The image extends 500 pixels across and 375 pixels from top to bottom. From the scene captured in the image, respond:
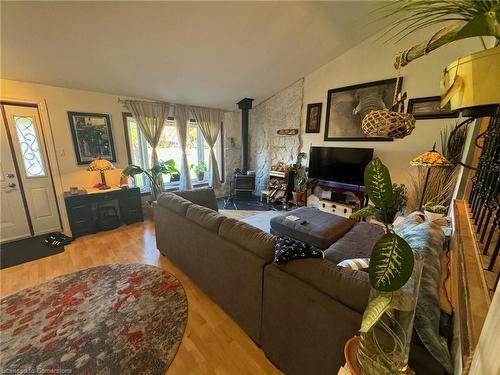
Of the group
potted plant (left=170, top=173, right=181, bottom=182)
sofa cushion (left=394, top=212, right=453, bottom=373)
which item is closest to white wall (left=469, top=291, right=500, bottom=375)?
sofa cushion (left=394, top=212, right=453, bottom=373)

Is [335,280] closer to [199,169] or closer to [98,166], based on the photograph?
[98,166]

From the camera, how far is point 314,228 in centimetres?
259

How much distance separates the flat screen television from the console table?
3.39 meters

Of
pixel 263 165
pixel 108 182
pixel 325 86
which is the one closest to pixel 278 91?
pixel 325 86

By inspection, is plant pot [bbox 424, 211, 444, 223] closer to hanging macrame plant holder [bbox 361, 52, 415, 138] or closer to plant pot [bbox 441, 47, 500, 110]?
hanging macrame plant holder [bbox 361, 52, 415, 138]

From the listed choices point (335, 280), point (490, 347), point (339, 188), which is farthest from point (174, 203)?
point (339, 188)

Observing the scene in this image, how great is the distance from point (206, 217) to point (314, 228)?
4.57 feet

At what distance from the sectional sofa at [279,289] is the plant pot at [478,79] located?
2.90 ft

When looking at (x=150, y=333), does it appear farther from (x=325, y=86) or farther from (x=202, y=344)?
(x=325, y=86)

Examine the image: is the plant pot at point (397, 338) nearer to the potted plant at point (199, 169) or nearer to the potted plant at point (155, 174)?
the potted plant at point (155, 174)

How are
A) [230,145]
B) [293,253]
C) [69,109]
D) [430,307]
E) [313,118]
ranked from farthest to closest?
1. [230,145]
2. [313,118]
3. [69,109]
4. [293,253]
5. [430,307]

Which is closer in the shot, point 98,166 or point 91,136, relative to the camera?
point 98,166

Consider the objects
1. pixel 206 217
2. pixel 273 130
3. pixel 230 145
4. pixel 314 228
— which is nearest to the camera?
pixel 206 217

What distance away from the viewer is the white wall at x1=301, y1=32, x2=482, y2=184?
2.87 meters
